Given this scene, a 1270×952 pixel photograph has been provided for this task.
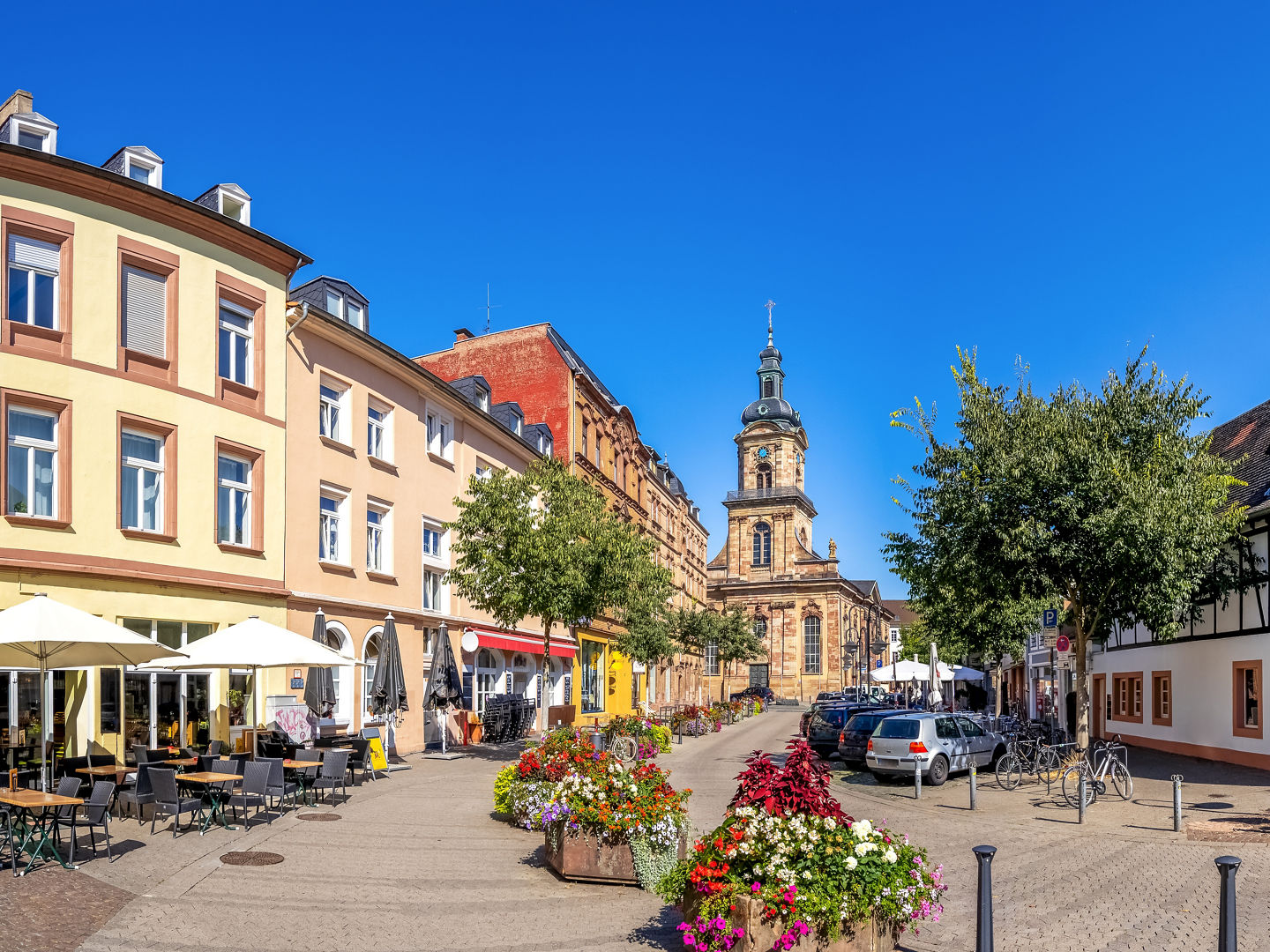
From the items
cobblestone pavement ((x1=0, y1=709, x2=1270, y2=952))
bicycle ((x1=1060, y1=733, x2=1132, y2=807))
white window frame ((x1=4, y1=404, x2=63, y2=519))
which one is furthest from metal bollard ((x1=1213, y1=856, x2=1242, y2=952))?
white window frame ((x1=4, y1=404, x2=63, y2=519))

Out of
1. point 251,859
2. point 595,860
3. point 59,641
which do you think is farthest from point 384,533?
point 595,860

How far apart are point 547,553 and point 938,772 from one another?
364 inches

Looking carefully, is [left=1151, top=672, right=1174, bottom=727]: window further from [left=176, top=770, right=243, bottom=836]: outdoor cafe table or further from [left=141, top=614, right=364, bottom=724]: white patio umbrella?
[left=176, top=770, right=243, bottom=836]: outdoor cafe table

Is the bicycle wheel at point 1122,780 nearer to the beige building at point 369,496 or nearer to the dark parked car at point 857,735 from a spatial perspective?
the dark parked car at point 857,735

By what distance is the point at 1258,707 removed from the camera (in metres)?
22.7

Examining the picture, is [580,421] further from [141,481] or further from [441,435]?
[141,481]

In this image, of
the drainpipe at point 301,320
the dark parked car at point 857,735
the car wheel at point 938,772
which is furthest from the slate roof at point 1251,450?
the drainpipe at point 301,320

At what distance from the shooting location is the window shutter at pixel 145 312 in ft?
62.2

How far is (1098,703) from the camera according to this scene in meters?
35.9

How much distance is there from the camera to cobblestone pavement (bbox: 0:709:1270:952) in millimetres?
8469

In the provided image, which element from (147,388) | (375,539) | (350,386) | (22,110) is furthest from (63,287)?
(375,539)

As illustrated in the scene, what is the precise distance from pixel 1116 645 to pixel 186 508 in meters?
27.4

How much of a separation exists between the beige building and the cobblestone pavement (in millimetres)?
8068

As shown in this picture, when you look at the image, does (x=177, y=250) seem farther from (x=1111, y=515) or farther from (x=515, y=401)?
(x=515, y=401)
